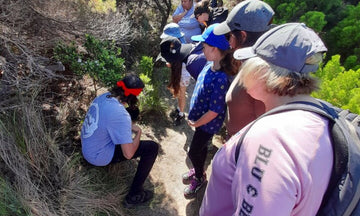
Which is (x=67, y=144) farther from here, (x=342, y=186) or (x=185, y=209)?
(x=342, y=186)

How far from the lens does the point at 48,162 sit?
94.7 inches

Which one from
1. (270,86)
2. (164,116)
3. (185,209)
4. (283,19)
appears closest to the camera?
(270,86)

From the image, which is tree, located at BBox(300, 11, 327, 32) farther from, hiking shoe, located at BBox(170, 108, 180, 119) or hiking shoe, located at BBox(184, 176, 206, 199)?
hiking shoe, located at BBox(184, 176, 206, 199)

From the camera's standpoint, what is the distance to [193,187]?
2.99 metres

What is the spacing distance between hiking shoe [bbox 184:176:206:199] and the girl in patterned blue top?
437mm

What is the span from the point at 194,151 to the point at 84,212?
1.14 m

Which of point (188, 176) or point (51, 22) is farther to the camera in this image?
point (188, 176)

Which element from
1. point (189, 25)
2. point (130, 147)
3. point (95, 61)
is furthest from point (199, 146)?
point (189, 25)

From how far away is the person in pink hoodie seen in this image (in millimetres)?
902

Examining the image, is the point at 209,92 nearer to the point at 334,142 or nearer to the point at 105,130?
the point at 105,130

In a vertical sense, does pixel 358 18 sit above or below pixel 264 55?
below

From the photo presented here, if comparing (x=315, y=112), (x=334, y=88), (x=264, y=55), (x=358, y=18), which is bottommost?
(x=334, y=88)

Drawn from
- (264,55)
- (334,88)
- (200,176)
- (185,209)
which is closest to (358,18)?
(334,88)

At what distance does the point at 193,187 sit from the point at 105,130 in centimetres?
124
